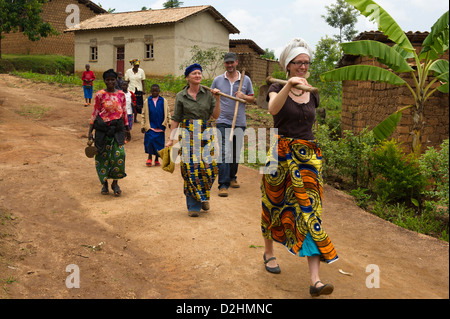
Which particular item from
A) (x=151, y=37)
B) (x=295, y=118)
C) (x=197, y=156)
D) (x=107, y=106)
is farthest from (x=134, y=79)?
(x=151, y=37)

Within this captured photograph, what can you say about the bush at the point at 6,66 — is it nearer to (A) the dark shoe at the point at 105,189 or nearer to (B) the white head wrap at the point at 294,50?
(A) the dark shoe at the point at 105,189

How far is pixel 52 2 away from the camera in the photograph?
30.5m

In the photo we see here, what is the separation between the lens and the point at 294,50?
345cm

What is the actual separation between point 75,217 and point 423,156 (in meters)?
5.00

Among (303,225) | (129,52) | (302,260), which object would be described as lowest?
(302,260)

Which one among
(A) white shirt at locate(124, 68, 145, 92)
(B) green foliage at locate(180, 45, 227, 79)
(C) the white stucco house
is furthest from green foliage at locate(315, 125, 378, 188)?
(C) the white stucco house

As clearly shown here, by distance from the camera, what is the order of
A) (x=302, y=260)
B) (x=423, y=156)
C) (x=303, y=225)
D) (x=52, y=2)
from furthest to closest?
1. (x=52, y=2)
2. (x=423, y=156)
3. (x=302, y=260)
4. (x=303, y=225)

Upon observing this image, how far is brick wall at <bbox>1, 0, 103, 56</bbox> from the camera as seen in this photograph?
30.3 metres

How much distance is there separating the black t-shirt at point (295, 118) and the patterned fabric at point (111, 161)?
Answer: 12.0 ft

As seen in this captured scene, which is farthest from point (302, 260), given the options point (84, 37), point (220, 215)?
point (84, 37)

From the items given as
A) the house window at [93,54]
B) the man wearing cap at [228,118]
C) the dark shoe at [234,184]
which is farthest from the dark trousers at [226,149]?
the house window at [93,54]

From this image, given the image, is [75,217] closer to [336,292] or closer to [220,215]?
[220,215]

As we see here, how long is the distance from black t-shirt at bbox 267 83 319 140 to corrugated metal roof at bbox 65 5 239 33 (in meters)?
19.5

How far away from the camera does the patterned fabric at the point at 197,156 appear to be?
5496 millimetres
